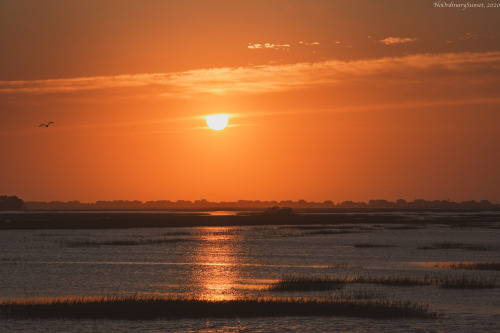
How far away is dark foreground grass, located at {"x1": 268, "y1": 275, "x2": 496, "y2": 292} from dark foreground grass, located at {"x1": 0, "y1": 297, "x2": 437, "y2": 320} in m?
5.54

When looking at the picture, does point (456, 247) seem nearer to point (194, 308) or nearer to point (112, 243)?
point (112, 243)

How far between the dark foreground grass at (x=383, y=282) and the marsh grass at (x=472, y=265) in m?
5.85

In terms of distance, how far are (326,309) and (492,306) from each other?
832 cm

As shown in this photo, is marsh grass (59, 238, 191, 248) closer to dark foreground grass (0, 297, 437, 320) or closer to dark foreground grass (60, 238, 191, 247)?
dark foreground grass (60, 238, 191, 247)

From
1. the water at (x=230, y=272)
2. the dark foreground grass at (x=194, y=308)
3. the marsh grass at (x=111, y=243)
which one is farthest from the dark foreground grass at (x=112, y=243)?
the dark foreground grass at (x=194, y=308)

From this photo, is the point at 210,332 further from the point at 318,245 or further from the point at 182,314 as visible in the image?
the point at 318,245

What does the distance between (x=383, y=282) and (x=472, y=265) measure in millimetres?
13442

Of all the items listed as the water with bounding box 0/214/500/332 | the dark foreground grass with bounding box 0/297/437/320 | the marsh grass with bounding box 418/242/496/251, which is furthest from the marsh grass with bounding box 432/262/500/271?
the dark foreground grass with bounding box 0/297/437/320

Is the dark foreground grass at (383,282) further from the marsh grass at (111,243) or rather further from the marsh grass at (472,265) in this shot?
the marsh grass at (111,243)

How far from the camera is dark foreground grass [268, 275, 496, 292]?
41.0 meters

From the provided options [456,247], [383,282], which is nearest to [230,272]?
[383,282]

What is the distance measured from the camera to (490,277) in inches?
1806

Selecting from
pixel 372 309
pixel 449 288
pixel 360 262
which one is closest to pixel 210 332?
pixel 372 309

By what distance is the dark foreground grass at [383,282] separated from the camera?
135ft
